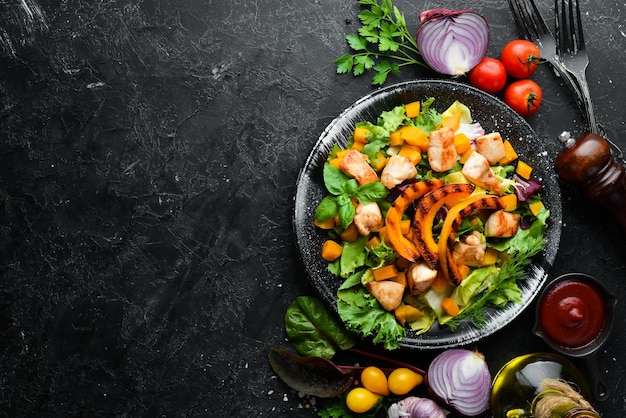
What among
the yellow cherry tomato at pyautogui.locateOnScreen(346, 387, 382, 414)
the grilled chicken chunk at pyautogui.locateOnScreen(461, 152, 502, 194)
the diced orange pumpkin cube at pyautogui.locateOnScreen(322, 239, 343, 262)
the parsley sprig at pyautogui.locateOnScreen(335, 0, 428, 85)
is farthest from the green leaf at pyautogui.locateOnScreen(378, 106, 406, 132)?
the yellow cherry tomato at pyautogui.locateOnScreen(346, 387, 382, 414)

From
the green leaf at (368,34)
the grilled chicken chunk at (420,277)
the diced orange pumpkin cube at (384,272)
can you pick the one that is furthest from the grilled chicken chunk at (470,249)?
the green leaf at (368,34)

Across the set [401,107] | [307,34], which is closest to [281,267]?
[401,107]

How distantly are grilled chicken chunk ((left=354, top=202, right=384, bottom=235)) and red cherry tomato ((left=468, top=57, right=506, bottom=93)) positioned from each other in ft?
2.76

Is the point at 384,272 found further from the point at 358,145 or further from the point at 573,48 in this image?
the point at 573,48

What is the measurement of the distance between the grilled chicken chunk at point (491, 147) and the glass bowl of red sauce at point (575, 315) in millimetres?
600

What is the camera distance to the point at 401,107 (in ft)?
10.1

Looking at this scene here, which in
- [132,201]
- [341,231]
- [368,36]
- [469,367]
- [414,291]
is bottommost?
[469,367]

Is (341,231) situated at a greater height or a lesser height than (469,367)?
greater

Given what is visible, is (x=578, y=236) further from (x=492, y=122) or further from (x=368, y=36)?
(x=368, y=36)

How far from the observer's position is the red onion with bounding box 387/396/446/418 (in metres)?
2.99

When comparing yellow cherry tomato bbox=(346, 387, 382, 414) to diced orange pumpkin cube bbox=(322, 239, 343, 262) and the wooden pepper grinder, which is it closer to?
diced orange pumpkin cube bbox=(322, 239, 343, 262)

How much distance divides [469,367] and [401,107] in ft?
3.95

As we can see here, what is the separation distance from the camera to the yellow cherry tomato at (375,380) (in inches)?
122

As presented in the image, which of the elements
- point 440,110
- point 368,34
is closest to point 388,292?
point 440,110
